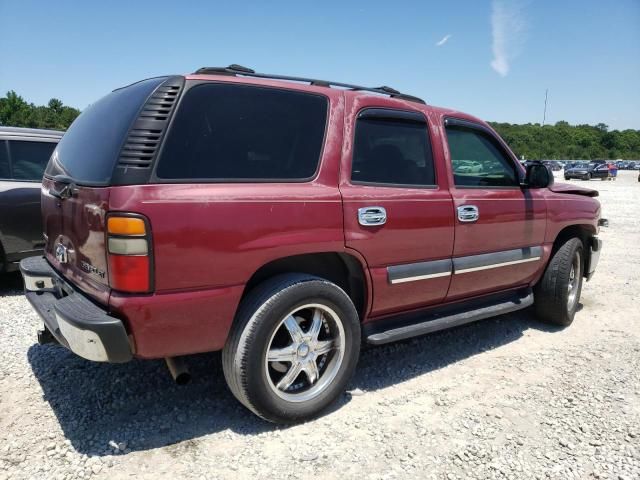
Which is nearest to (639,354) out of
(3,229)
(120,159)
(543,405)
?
(543,405)

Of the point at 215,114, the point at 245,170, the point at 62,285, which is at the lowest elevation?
the point at 62,285

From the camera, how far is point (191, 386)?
10.2 ft

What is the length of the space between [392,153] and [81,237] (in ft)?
6.36

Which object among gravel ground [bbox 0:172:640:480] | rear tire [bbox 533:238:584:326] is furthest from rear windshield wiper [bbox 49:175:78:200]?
rear tire [bbox 533:238:584:326]

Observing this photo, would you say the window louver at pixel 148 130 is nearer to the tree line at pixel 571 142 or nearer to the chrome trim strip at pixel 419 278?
the chrome trim strip at pixel 419 278

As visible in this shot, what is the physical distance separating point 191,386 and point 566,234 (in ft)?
→ 12.1

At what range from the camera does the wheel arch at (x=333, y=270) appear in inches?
105

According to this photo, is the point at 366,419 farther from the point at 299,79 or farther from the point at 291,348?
the point at 299,79

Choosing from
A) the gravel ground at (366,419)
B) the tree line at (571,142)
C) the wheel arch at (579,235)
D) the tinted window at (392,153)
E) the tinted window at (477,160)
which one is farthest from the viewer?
the tree line at (571,142)

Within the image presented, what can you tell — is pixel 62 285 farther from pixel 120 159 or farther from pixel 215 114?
pixel 215 114

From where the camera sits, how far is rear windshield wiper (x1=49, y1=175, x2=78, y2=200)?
246 cm

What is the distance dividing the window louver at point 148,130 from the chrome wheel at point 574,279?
3962 mm

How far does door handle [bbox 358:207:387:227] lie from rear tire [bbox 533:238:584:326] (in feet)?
7.46

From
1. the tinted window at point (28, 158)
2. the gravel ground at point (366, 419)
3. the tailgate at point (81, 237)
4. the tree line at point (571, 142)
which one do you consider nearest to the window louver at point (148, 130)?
the tailgate at point (81, 237)
